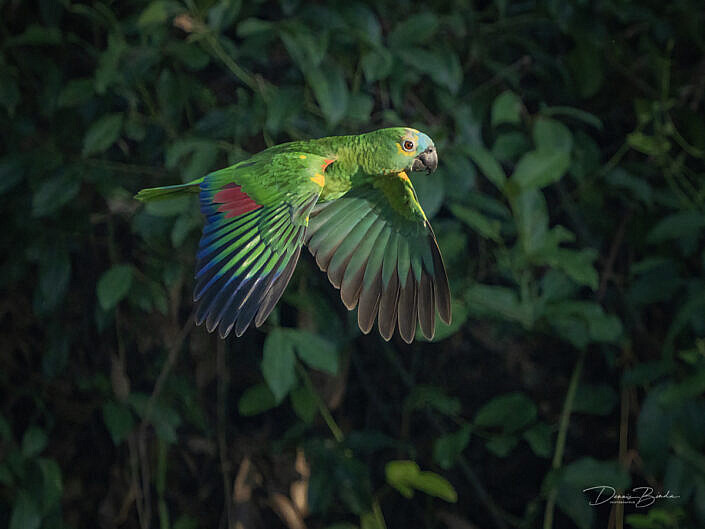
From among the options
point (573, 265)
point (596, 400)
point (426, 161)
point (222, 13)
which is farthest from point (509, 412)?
point (426, 161)

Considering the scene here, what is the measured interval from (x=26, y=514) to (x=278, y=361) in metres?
0.59

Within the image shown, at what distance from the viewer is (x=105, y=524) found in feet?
5.47

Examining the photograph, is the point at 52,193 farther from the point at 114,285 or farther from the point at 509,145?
the point at 509,145

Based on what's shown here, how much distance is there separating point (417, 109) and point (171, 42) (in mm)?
396

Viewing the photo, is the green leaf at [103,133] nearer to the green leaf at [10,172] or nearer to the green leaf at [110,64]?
the green leaf at [110,64]

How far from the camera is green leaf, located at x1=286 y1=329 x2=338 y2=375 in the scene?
1243mm

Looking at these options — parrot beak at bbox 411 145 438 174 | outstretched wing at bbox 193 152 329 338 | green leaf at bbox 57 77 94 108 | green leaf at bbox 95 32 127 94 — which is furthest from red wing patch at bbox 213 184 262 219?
green leaf at bbox 57 77 94 108

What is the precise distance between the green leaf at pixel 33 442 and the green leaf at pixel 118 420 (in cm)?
12

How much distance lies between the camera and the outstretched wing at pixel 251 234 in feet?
1.35

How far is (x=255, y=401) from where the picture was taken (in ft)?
4.75

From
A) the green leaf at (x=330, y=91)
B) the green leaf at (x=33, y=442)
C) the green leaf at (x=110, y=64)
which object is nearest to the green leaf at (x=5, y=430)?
the green leaf at (x=33, y=442)

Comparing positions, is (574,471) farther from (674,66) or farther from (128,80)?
(128,80)

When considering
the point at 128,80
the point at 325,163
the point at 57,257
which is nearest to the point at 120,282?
the point at 57,257
